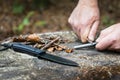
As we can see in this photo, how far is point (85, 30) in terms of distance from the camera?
209cm

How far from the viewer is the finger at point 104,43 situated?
6.23 ft

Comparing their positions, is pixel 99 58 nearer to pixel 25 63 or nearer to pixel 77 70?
pixel 77 70

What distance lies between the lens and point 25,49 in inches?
74.5

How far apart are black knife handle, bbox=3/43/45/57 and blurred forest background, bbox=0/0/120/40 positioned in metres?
2.63

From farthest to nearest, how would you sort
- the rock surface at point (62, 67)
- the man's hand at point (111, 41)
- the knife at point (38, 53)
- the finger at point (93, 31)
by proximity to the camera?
1. the finger at point (93, 31)
2. the man's hand at point (111, 41)
3. the knife at point (38, 53)
4. the rock surface at point (62, 67)

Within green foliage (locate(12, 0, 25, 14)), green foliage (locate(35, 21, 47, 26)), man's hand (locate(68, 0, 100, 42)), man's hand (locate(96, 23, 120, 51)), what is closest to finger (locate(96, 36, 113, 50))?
man's hand (locate(96, 23, 120, 51))

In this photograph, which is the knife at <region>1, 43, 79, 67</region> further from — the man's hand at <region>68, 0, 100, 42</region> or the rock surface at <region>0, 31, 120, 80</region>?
the man's hand at <region>68, 0, 100, 42</region>

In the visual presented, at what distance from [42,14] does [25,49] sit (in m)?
3.18

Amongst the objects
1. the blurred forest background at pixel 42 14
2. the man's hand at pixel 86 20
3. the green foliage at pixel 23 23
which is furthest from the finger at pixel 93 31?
the blurred forest background at pixel 42 14

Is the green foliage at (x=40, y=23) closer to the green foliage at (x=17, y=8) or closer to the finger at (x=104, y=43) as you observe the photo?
the green foliage at (x=17, y=8)

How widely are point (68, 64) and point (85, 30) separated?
0.39m

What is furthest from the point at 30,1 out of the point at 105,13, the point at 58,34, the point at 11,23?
the point at 58,34

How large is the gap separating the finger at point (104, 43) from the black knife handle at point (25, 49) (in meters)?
0.32

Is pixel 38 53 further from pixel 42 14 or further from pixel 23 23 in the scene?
pixel 42 14
